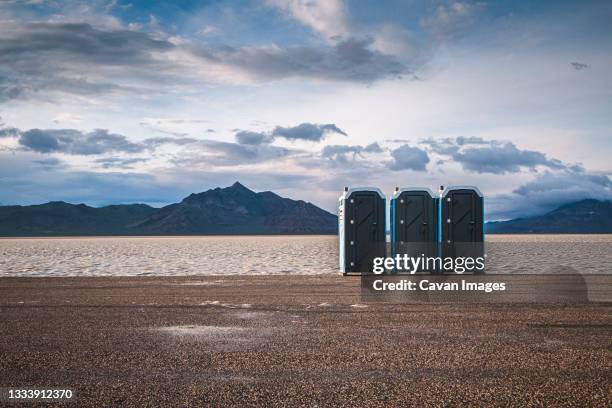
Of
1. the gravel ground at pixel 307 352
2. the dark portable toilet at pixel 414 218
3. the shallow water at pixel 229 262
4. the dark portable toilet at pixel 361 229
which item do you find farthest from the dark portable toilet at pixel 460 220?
the gravel ground at pixel 307 352

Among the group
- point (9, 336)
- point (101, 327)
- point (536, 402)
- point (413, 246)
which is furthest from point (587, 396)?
point (413, 246)

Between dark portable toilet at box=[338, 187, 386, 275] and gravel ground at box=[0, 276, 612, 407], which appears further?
dark portable toilet at box=[338, 187, 386, 275]

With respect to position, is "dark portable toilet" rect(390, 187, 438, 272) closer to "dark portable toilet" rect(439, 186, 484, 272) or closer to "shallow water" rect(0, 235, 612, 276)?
"dark portable toilet" rect(439, 186, 484, 272)

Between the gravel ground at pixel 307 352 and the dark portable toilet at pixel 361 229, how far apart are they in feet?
16.9

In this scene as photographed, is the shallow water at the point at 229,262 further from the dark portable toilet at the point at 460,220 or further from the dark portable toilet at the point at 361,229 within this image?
the dark portable toilet at the point at 460,220

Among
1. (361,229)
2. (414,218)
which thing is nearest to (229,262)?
(361,229)

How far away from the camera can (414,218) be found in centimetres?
1698

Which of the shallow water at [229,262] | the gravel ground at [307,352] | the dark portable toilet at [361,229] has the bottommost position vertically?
the shallow water at [229,262]

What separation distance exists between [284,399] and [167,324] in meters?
4.54

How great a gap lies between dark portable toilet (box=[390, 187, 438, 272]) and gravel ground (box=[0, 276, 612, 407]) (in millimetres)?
5334

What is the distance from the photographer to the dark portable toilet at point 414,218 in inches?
668

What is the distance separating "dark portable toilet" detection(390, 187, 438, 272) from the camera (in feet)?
55.7

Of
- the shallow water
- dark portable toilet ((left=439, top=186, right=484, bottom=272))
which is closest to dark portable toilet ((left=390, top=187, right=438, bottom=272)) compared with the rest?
dark portable toilet ((left=439, top=186, right=484, bottom=272))

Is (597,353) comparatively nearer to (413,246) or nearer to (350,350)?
(350,350)
